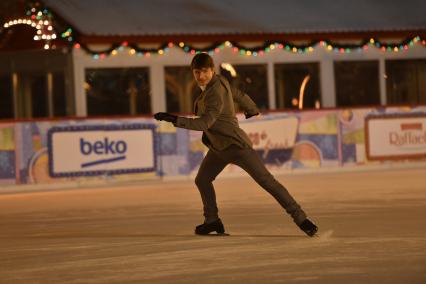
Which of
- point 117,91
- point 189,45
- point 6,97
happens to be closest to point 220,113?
point 189,45

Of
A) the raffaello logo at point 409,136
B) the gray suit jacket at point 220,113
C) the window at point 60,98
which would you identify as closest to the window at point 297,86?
the raffaello logo at point 409,136

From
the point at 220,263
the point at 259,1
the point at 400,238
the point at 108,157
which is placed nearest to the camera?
the point at 220,263

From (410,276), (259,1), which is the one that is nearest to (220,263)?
(410,276)

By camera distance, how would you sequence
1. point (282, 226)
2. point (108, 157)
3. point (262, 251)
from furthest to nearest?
point (108, 157) → point (282, 226) → point (262, 251)

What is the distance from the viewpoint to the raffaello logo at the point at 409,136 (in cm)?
1673

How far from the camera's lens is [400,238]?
7258mm

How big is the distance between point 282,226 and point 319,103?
10.9 metres

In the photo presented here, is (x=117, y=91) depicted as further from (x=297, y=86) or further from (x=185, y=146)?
(x=297, y=86)

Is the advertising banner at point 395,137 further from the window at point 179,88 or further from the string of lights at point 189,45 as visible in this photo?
the window at point 179,88

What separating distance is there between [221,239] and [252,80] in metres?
11.2

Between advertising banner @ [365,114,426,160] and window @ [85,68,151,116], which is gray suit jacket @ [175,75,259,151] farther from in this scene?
window @ [85,68,151,116]

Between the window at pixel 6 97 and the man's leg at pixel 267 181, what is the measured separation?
11716 mm

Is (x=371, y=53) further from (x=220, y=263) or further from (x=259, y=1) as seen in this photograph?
(x=220, y=263)

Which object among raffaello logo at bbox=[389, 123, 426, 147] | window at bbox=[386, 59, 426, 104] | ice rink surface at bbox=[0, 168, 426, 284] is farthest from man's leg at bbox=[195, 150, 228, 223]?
window at bbox=[386, 59, 426, 104]
